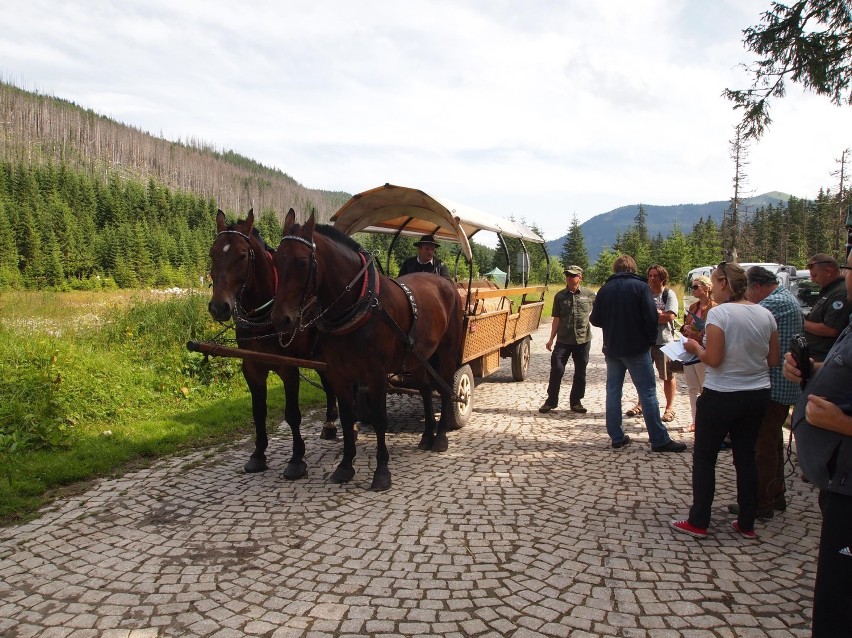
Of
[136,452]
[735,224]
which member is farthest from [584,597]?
[735,224]

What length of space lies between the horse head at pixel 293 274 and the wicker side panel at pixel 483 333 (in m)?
2.67

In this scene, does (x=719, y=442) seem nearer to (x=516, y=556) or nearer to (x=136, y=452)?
(x=516, y=556)

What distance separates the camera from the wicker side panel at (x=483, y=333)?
6828 millimetres

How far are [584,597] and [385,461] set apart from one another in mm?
2340

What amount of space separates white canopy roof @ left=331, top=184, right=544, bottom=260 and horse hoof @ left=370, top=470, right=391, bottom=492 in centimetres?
281

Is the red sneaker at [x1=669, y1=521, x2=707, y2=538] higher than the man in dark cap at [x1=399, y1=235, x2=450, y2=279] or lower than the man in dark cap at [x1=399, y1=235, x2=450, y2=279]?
lower

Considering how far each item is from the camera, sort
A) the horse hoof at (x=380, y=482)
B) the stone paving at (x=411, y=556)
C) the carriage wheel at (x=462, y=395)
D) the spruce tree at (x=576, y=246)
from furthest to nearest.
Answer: the spruce tree at (x=576, y=246) < the carriage wheel at (x=462, y=395) < the horse hoof at (x=380, y=482) < the stone paving at (x=411, y=556)

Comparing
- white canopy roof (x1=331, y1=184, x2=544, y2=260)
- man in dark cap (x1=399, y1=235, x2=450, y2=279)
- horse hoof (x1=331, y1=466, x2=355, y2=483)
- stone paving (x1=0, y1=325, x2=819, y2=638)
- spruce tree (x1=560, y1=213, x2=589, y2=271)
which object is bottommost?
stone paving (x1=0, y1=325, x2=819, y2=638)

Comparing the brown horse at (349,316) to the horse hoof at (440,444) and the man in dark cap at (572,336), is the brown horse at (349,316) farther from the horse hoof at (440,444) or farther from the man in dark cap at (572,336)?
the man in dark cap at (572,336)

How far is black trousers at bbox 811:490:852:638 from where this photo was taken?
212 centimetres

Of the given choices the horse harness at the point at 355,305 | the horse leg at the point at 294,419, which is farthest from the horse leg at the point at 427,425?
the horse leg at the point at 294,419

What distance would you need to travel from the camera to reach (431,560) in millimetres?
3623

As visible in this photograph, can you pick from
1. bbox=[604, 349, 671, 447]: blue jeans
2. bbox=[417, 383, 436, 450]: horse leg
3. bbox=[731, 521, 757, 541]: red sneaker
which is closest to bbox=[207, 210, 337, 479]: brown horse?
bbox=[417, 383, 436, 450]: horse leg

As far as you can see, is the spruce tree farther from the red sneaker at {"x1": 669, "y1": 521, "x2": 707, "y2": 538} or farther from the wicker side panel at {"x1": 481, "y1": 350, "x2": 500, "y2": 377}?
the red sneaker at {"x1": 669, "y1": 521, "x2": 707, "y2": 538}
